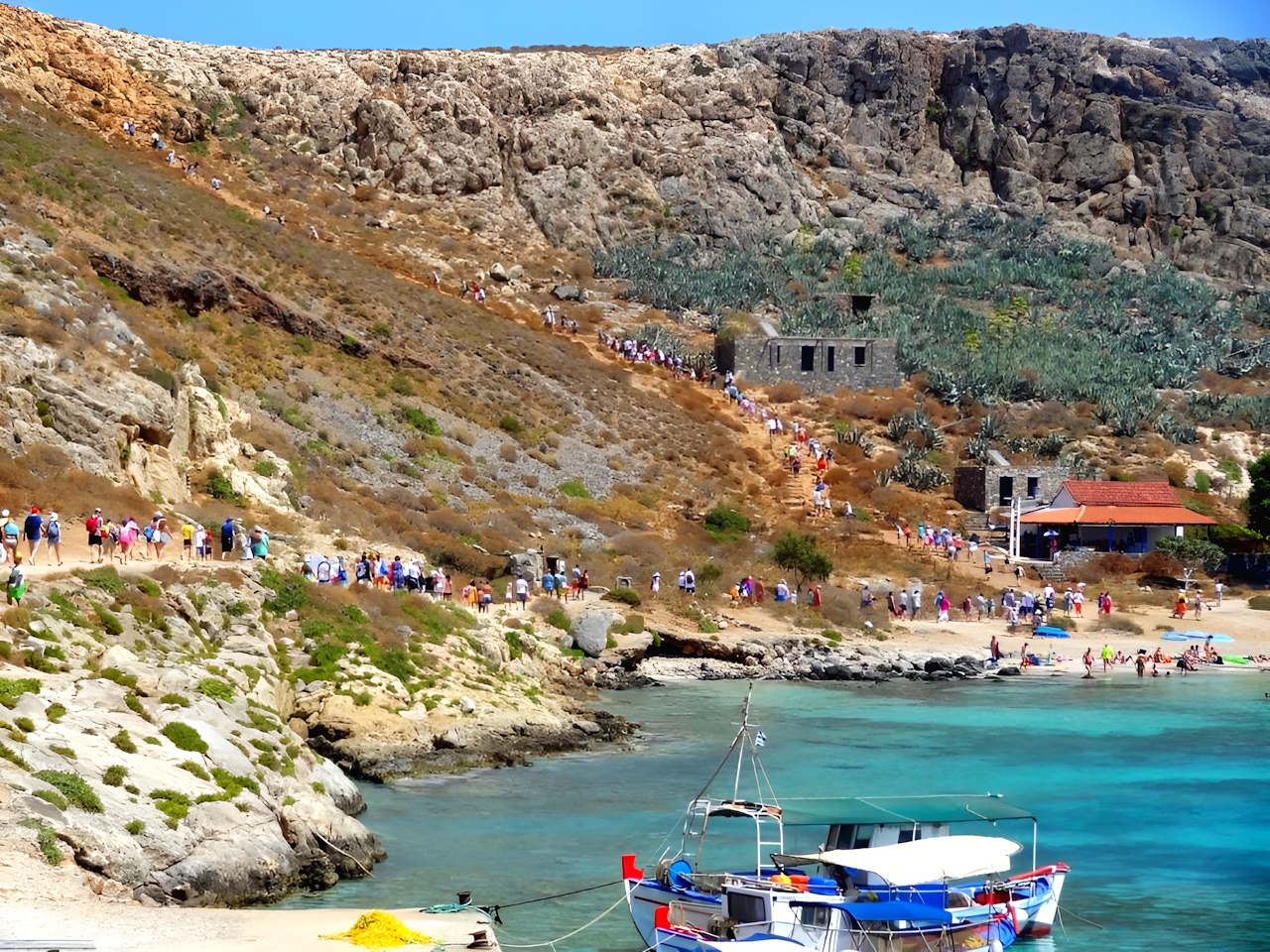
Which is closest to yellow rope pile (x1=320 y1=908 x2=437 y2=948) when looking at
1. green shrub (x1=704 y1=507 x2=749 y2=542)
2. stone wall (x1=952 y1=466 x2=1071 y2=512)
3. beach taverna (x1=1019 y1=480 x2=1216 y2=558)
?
green shrub (x1=704 y1=507 x2=749 y2=542)

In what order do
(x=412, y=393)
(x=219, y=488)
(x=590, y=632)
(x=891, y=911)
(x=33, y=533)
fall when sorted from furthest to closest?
(x=412, y=393)
(x=590, y=632)
(x=219, y=488)
(x=33, y=533)
(x=891, y=911)

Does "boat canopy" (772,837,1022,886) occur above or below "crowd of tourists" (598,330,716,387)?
below

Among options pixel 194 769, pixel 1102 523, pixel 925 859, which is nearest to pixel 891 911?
pixel 925 859

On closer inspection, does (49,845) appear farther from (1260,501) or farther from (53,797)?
(1260,501)

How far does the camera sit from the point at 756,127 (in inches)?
3509

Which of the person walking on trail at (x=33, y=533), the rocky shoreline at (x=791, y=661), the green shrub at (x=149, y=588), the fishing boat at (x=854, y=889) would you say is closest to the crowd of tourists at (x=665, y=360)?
the rocky shoreline at (x=791, y=661)

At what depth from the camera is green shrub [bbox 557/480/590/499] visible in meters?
49.4

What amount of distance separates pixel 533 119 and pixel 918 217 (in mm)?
24770

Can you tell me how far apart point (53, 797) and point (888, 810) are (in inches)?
421

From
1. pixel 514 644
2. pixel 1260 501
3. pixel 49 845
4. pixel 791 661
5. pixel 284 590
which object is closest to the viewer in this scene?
pixel 49 845

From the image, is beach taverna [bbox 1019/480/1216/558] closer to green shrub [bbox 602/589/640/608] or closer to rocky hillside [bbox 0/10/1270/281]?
green shrub [bbox 602/589/640/608]

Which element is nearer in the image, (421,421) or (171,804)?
(171,804)

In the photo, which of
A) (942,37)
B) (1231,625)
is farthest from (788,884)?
(942,37)

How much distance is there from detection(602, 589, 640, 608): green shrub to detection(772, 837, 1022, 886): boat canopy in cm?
2165
